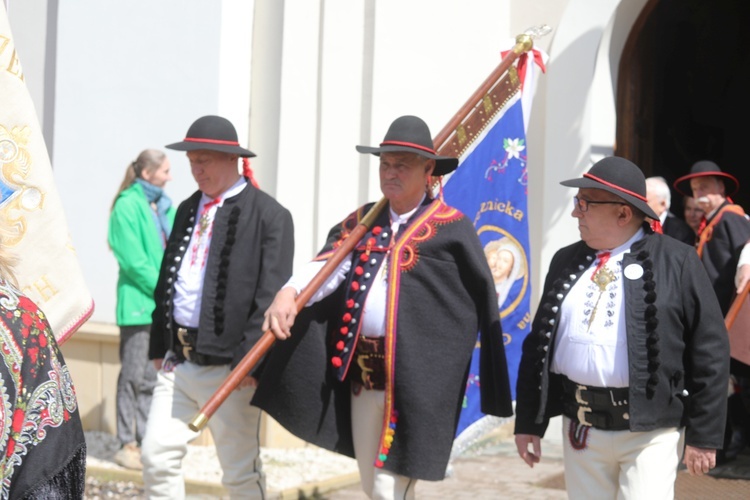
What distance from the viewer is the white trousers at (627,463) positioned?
4266 mm

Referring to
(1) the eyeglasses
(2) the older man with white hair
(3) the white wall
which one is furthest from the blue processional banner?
(3) the white wall

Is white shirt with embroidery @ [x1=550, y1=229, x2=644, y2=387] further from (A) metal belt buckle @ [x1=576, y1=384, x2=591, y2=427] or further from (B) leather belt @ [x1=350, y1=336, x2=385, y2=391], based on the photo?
(B) leather belt @ [x1=350, y1=336, x2=385, y2=391]

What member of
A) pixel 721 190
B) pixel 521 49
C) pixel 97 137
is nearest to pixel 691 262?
pixel 521 49

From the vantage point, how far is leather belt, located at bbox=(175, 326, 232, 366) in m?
5.42

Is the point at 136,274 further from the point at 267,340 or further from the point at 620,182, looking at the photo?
the point at 620,182

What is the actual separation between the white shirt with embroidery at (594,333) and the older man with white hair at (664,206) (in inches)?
118

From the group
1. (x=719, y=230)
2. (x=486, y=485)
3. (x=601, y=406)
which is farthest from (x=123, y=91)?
(x=601, y=406)

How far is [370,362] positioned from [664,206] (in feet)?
10.9

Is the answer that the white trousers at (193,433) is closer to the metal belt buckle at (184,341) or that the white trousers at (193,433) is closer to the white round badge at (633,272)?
the metal belt buckle at (184,341)

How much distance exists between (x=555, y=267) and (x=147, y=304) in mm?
3635

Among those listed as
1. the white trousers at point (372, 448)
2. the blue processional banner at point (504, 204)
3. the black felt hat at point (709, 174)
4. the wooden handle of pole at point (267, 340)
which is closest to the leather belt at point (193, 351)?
the wooden handle of pole at point (267, 340)

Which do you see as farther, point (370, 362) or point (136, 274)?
point (136, 274)

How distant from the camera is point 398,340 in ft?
16.0

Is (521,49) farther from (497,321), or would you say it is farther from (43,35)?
(43,35)
